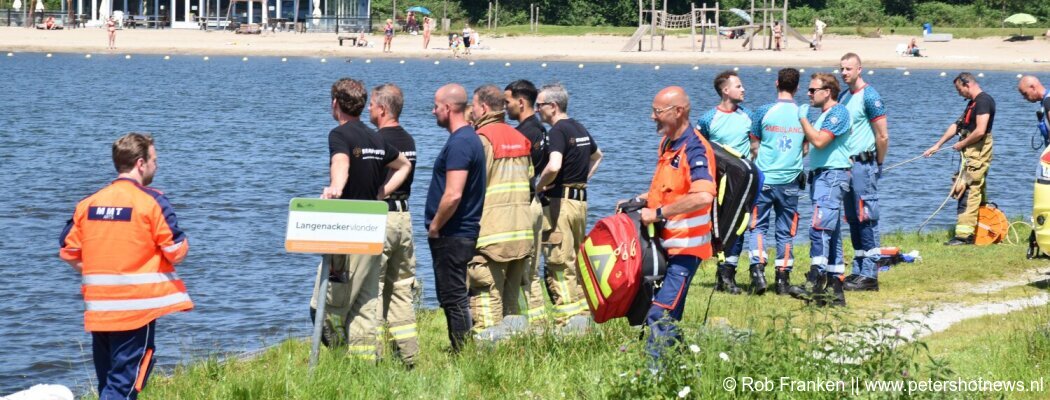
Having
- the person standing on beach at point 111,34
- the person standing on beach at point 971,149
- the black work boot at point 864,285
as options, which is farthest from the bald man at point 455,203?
the person standing on beach at point 111,34

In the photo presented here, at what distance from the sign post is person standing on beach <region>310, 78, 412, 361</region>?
48 cm

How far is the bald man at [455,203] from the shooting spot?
813 cm

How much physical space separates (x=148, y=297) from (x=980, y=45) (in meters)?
70.0

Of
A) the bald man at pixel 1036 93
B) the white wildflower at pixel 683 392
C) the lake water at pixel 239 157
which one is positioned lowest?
the lake water at pixel 239 157

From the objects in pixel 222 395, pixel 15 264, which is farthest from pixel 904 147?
pixel 222 395

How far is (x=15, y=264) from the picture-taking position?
53.0 ft

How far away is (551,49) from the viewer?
2918 inches

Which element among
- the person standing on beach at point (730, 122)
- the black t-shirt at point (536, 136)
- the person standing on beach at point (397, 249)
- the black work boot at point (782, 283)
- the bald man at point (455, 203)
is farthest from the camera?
the black work boot at point (782, 283)

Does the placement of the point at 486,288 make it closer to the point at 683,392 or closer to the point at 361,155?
the point at 361,155

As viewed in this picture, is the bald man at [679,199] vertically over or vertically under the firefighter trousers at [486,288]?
over

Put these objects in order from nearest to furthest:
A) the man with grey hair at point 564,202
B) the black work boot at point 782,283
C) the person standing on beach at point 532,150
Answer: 1. the person standing on beach at point 532,150
2. the man with grey hair at point 564,202
3. the black work boot at point 782,283

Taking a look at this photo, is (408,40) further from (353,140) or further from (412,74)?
(353,140)

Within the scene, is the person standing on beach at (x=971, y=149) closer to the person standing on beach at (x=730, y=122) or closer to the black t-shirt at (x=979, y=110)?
the black t-shirt at (x=979, y=110)

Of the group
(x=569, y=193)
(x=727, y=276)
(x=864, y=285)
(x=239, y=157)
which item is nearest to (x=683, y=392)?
(x=569, y=193)
